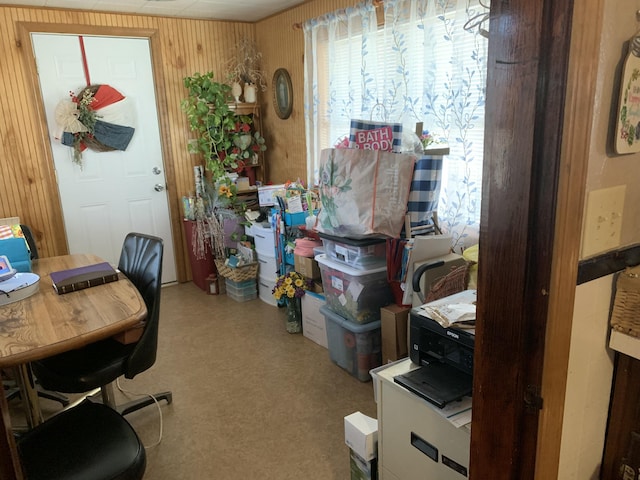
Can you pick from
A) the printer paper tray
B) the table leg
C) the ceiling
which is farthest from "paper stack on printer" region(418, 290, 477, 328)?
the ceiling

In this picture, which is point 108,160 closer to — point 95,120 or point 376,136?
point 95,120

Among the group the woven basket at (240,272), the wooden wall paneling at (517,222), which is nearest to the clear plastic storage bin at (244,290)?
the woven basket at (240,272)

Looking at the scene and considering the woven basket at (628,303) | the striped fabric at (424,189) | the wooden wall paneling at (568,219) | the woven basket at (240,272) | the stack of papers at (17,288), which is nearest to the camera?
the wooden wall paneling at (568,219)

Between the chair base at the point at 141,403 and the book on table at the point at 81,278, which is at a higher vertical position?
the book on table at the point at 81,278

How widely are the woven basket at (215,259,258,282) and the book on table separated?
1574 mm

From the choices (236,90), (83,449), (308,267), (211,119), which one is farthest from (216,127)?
(83,449)

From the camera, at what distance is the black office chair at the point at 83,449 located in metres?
1.37

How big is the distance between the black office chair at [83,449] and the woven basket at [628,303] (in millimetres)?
1379

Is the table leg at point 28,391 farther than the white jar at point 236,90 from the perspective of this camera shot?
No

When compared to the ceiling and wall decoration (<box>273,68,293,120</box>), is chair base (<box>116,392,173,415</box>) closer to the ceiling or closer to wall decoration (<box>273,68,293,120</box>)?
wall decoration (<box>273,68,293,120</box>)

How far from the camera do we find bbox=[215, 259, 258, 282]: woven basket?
12.6ft

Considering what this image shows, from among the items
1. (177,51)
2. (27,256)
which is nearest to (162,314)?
(27,256)

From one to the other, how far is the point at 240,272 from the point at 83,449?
7.91ft

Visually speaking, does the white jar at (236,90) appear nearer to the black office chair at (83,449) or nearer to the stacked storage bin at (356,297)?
the stacked storage bin at (356,297)
